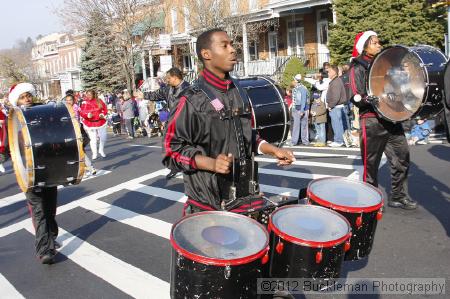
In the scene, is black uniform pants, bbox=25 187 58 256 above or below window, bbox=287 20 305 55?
below

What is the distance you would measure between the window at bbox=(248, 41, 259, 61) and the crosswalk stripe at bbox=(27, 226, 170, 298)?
23641mm

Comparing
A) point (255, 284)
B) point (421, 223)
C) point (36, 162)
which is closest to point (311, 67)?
point (421, 223)

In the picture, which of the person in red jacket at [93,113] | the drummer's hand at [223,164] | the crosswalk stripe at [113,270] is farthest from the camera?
the person in red jacket at [93,113]

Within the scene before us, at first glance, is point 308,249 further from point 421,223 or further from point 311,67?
point 311,67

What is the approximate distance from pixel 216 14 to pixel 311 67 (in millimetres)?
5879

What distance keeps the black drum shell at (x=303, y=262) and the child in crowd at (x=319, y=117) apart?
9.82m

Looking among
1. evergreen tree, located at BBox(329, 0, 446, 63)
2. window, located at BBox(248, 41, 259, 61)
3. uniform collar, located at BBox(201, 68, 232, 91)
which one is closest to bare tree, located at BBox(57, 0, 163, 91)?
window, located at BBox(248, 41, 259, 61)

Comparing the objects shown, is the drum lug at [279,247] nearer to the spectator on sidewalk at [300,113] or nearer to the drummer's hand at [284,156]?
the drummer's hand at [284,156]

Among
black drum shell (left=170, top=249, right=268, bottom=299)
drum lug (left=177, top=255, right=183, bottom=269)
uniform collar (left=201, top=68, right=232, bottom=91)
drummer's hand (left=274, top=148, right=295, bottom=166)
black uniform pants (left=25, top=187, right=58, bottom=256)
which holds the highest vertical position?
uniform collar (left=201, top=68, right=232, bottom=91)

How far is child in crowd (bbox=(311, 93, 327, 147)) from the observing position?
12.3 m

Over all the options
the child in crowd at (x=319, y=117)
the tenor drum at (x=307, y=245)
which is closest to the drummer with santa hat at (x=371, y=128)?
the tenor drum at (x=307, y=245)

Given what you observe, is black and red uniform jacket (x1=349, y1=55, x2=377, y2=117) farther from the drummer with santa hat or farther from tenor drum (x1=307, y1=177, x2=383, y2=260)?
tenor drum (x1=307, y1=177, x2=383, y2=260)

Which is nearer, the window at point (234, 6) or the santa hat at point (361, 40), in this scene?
the santa hat at point (361, 40)

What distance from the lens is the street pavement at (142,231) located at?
4602mm
